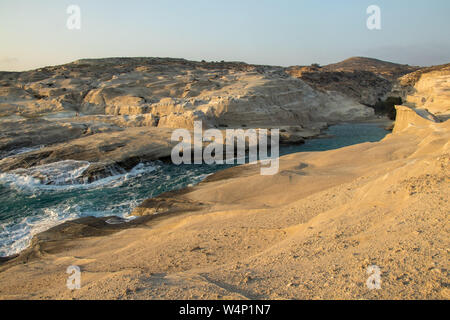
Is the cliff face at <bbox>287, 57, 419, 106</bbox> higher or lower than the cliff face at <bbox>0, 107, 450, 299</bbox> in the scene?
higher

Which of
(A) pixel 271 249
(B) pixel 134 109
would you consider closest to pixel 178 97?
(B) pixel 134 109

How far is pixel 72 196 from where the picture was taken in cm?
1152

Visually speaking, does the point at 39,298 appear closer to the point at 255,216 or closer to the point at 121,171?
the point at 255,216

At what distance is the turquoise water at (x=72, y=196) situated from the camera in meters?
9.07

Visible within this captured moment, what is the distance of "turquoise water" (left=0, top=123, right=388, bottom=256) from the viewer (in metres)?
9.07

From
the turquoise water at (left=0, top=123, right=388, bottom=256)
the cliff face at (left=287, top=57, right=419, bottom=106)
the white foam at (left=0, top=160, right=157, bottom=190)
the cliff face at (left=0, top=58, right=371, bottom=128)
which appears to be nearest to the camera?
the turquoise water at (left=0, top=123, right=388, bottom=256)

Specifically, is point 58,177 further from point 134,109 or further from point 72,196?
point 134,109

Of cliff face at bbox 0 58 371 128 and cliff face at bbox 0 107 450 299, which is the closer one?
cliff face at bbox 0 107 450 299

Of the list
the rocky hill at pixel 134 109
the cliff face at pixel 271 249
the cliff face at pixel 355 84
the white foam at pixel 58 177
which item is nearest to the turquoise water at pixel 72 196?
the white foam at pixel 58 177

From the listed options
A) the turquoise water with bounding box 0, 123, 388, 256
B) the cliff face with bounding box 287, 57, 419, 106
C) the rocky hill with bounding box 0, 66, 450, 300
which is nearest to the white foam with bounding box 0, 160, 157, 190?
the turquoise water with bounding box 0, 123, 388, 256

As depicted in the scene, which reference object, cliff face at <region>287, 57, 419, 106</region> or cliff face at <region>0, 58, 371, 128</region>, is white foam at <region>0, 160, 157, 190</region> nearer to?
cliff face at <region>0, 58, 371, 128</region>

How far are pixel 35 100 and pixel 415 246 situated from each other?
32.0 metres

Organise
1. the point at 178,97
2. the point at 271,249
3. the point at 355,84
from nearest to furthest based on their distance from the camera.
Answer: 1. the point at 271,249
2. the point at 178,97
3. the point at 355,84

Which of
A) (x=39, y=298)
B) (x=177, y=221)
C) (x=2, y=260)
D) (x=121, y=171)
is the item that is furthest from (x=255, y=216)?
(x=121, y=171)
